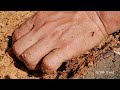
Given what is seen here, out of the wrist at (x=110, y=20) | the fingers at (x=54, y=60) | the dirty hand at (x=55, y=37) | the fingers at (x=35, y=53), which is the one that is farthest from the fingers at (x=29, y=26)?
the wrist at (x=110, y=20)

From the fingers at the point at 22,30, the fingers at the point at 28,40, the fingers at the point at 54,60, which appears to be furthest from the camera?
the fingers at the point at 22,30

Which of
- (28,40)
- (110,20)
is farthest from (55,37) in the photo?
(110,20)

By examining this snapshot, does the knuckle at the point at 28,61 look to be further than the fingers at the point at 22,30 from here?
No

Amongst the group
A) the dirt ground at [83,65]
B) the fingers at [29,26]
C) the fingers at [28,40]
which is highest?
the fingers at [29,26]

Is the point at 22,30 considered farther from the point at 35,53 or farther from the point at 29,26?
the point at 35,53

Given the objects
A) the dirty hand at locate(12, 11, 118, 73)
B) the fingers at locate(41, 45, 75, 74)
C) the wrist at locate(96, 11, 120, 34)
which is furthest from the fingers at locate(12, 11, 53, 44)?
the wrist at locate(96, 11, 120, 34)

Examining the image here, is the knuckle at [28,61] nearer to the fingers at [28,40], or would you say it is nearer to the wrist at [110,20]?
the fingers at [28,40]

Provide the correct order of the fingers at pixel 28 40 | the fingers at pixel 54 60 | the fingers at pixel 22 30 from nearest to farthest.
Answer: the fingers at pixel 54 60, the fingers at pixel 28 40, the fingers at pixel 22 30
